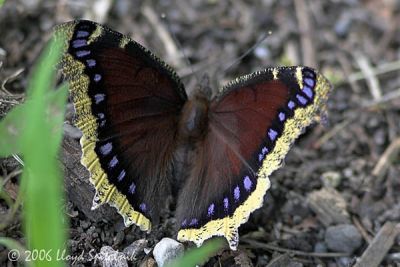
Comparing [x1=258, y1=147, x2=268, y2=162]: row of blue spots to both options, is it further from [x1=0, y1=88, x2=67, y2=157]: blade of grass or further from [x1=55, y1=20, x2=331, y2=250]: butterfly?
[x1=0, y1=88, x2=67, y2=157]: blade of grass

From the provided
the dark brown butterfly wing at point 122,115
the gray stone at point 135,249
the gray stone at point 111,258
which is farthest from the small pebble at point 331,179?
the gray stone at point 111,258

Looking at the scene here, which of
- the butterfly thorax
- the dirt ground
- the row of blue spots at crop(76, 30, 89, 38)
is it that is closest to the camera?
the row of blue spots at crop(76, 30, 89, 38)

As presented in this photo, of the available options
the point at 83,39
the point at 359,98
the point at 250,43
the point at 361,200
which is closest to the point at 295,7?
the point at 250,43

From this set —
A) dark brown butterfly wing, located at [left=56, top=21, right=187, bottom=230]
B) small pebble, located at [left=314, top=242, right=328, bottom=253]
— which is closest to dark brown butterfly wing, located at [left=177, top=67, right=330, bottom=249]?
dark brown butterfly wing, located at [left=56, top=21, right=187, bottom=230]

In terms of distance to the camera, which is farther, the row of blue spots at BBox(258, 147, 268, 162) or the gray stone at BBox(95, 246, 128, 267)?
the row of blue spots at BBox(258, 147, 268, 162)

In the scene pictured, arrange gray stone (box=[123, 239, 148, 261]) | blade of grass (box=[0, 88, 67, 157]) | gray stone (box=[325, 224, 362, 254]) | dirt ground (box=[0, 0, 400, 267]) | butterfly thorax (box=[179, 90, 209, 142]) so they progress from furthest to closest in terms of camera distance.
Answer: gray stone (box=[325, 224, 362, 254])
butterfly thorax (box=[179, 90, 209, 142])
dirt ground (box=[0, 0, 400, 267])
gray stone (box=[123, 239, 148, 261])
blade of grass (box=[0, 88, 67, 157])

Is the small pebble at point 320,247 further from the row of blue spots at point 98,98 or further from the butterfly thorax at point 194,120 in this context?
the row of blue spots at point 98,98

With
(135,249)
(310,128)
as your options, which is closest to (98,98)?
(135,249)
